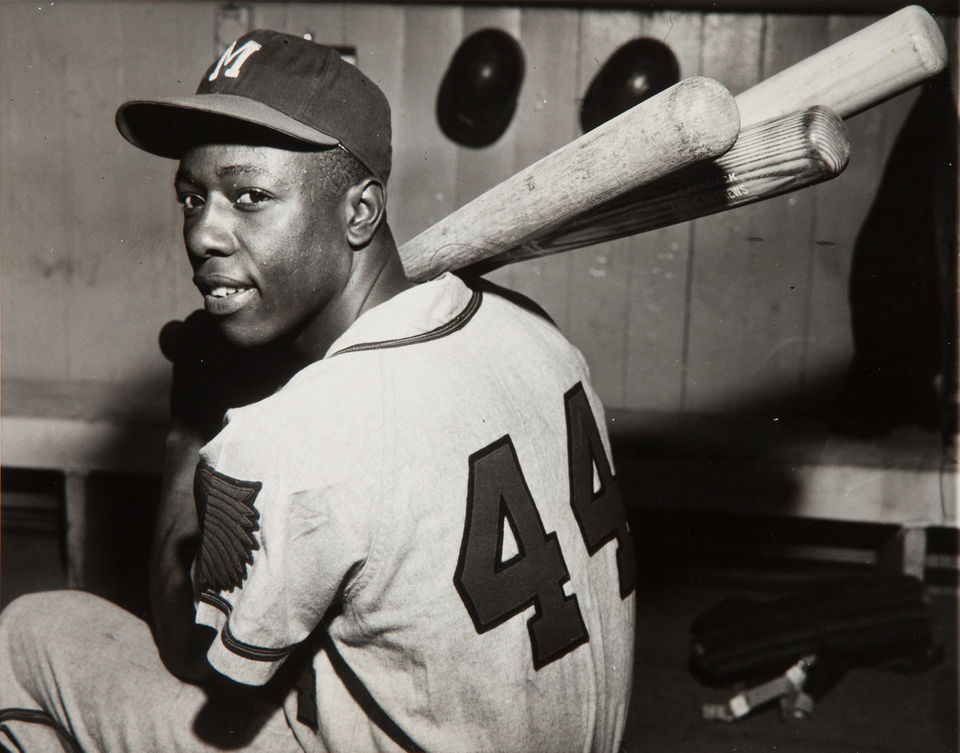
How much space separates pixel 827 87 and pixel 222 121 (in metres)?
0.80

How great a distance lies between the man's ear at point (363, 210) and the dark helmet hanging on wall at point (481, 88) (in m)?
2.16

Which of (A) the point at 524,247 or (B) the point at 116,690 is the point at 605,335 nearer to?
(A) the point at 524,247

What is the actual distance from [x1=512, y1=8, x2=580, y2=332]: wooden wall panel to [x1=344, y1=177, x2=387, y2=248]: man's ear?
2.23 m

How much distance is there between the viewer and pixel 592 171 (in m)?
1.04

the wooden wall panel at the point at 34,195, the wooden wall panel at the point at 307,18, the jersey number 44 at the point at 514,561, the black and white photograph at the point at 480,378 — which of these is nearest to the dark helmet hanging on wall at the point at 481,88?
the black and white photograph at the point at 480,378

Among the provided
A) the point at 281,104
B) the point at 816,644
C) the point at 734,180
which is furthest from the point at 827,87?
the point at 816,644

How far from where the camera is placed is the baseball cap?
1147 mm

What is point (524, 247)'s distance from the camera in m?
1.24

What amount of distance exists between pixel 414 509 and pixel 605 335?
266 cm

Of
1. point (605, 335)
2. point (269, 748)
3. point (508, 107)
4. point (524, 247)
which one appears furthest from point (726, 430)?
point (269, 748)

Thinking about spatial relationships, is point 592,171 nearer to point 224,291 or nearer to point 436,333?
point 436,333

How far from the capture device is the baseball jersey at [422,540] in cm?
94

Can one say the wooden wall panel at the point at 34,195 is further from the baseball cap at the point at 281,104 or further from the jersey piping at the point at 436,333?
the jersey piping at the point at 436,333

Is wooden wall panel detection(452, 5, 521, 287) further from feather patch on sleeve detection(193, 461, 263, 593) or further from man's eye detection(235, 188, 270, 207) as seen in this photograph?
feather patch on sleeve detection(193, 461, 263, 593)
